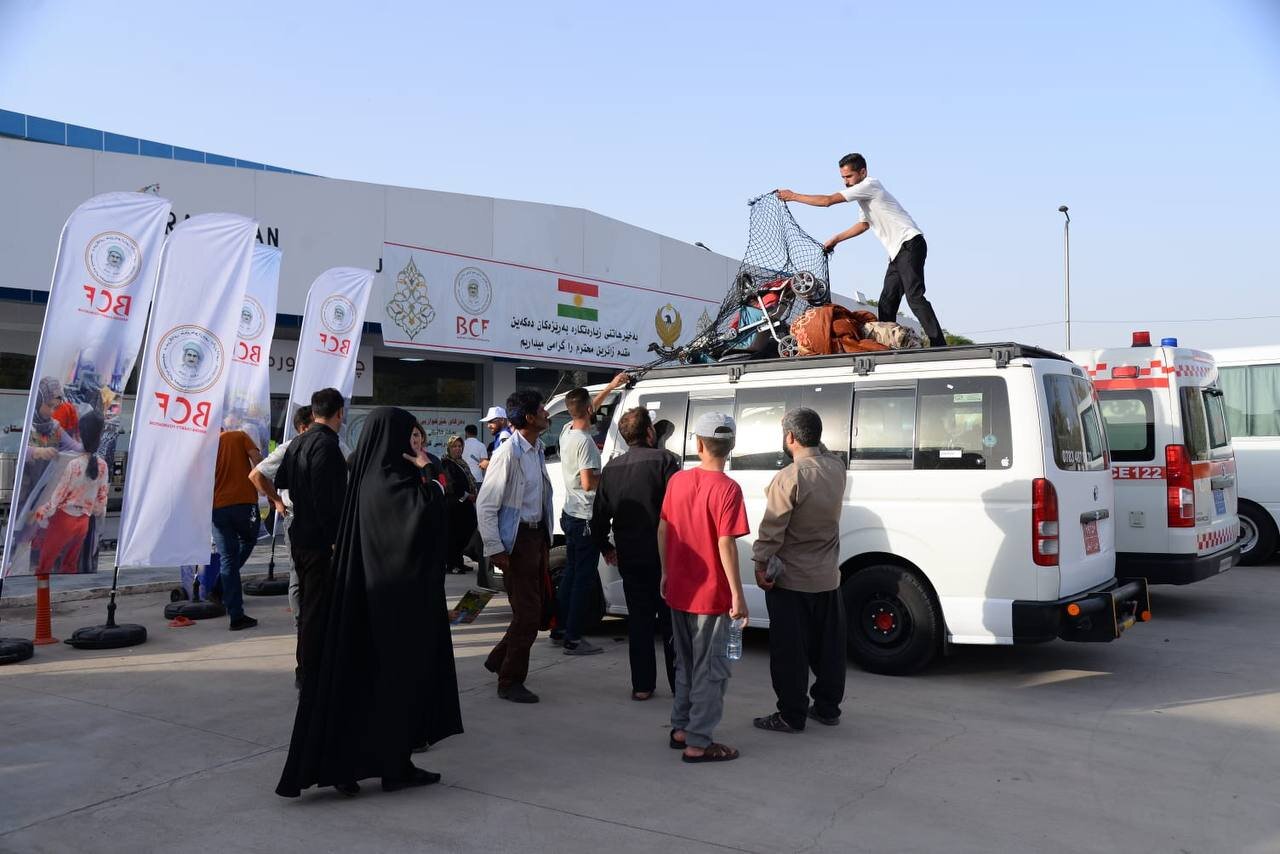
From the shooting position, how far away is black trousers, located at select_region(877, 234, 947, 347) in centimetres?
774

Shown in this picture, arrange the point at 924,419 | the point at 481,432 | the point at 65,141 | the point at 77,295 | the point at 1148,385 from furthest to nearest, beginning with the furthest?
the point at 65,141 < the point at 481,432 < the point at 1148,385 < the point at 77,295 < the point at 924,419

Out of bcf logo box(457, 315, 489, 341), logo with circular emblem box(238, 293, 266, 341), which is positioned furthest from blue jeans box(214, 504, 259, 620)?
bcf logo box(457, 315, 489, 341)

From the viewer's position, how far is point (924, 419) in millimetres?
6613

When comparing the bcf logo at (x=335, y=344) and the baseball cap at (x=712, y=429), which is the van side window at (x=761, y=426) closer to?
the baseball cap at (x=712, y=429)

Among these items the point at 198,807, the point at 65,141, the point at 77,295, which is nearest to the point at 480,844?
the point at 198,807

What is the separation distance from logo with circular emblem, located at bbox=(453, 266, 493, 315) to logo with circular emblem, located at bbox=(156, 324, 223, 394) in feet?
29.9

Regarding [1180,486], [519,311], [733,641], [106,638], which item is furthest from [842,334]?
[519,311]

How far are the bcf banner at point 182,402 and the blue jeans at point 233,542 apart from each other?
0.29 m

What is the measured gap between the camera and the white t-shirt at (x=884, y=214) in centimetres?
799

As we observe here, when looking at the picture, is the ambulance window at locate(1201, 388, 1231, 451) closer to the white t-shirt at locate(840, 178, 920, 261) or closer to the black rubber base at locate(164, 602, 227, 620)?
the white t-shirt at locate(840, 178, 920, 261)

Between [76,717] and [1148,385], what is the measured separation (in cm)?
854

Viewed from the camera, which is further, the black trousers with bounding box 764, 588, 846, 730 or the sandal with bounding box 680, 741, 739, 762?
the black trousers with bounding box 764, 588, 846, 730

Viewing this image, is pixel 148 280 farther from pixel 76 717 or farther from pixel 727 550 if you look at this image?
pixel 727 550

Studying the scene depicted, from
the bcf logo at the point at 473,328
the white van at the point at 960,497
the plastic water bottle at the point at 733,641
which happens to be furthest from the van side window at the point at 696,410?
the bcf logo at the point at 473,328
